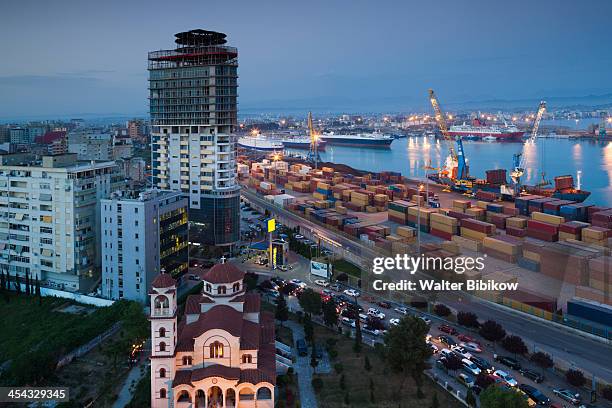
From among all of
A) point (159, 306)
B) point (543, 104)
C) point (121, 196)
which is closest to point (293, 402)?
point (159, 306)

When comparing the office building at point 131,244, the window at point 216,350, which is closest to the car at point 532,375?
Result: the window at point 216,350

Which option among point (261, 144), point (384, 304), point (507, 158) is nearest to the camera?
point (384, 304)

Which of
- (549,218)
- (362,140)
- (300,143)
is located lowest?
(549,218)

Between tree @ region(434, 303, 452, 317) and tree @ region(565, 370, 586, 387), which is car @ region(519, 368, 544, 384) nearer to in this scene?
tree @ region(565, 370, 586, 387)

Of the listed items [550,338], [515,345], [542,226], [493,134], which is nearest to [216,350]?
[515,345]

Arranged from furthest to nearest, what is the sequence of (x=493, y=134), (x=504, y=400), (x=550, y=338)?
(x=493, y=134), (x=550, y=338), (x=504, y=400)

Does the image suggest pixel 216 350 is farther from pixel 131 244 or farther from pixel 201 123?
pixel 201 123

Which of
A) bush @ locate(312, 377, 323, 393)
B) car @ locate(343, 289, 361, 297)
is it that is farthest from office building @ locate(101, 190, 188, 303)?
bush @ locate(312, 377, 323, 393)

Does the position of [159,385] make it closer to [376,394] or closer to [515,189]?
[376,394]
